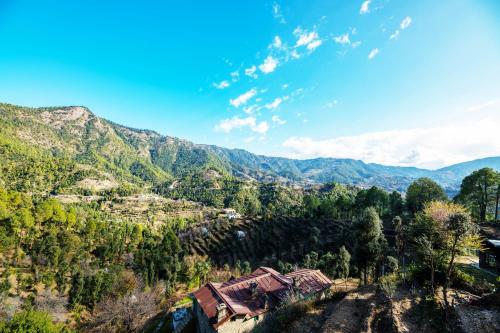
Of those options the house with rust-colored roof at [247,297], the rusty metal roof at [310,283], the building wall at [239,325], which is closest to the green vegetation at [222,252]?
the rusty metal roof at [310,283]

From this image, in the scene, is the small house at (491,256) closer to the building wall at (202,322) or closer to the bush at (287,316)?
the bush at (287,316)

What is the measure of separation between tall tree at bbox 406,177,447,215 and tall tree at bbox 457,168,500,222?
5079 millimetres

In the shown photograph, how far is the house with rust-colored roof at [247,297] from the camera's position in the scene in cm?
2614

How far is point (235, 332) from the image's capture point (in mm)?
26219

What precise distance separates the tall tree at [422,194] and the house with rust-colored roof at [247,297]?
4597 cm

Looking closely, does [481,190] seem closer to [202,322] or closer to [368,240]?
[368,240]

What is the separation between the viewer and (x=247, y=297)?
2997 cm

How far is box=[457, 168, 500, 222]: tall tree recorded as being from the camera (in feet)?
186

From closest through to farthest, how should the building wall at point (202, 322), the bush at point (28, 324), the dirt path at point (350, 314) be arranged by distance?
the dirt path at point (350, 314), the bush at point (28, 324), the building wall at point (202, 322)

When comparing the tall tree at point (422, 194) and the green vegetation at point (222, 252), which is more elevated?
the tall tree at point (422, 194)

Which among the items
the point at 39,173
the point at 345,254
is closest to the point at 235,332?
the point at 345,254

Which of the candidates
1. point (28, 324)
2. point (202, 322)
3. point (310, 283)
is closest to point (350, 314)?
point (310, 283)

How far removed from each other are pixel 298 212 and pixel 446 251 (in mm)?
90615

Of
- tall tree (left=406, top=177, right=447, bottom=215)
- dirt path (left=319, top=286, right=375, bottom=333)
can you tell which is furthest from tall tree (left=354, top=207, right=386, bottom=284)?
tall tree (left=406, top=177, right=447, bottom=215)
